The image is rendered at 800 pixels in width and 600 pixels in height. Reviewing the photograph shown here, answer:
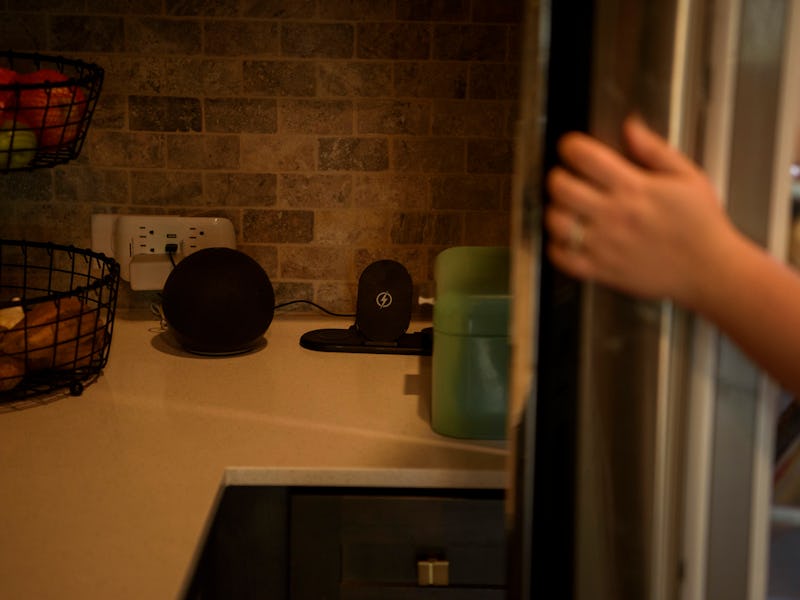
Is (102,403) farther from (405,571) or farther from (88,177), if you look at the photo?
(88,177)

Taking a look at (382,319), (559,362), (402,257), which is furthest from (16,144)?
(559,362)

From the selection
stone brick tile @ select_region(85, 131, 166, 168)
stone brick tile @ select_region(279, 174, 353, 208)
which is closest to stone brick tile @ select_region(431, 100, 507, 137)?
stone brick tile @ select_region(279, 174, 353, 208)

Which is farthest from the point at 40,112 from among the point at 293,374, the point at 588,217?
the point at 588,217

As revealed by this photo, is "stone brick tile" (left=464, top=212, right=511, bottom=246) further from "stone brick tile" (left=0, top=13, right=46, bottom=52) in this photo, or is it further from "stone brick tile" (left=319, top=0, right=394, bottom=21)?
"stone brick tile" (left=0, top=13, right=46, bottom=52)

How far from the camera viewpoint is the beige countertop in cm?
87

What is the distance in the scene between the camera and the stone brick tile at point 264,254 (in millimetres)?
1758

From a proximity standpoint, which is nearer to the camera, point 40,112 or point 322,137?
point 40,112

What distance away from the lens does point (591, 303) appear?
24.1 inches

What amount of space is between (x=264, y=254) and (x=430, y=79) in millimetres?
466

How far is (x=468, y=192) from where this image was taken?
1731 mm

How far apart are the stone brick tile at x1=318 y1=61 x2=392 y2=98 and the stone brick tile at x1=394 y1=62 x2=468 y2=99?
23 mm

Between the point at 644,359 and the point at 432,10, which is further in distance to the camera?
the point at 432,10

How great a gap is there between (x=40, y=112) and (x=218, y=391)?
49 centimetres

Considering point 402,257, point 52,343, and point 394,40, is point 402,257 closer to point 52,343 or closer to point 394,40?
point 394,40
